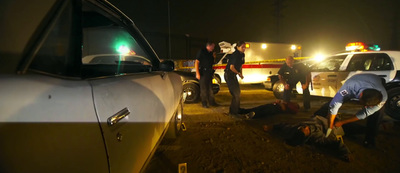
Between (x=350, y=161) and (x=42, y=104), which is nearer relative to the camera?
(x=42, y=104)

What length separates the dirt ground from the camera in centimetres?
232

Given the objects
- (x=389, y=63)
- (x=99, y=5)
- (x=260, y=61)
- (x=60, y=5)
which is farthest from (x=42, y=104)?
(x=260, y=61)

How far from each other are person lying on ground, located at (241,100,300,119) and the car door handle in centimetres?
330

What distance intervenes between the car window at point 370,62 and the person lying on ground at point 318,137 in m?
2.63

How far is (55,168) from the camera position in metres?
0.72

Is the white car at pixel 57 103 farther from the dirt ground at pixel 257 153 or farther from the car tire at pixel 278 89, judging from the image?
the car tire at pixel 278 89

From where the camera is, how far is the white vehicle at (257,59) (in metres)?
9.02

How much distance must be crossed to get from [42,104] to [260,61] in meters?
9.75

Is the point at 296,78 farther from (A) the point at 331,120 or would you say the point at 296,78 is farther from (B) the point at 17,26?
(B) the point at 17,26

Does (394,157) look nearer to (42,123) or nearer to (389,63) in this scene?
(389,63)

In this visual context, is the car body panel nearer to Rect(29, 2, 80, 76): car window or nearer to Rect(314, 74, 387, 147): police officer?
Rect(29, 2, 80, 76): car window

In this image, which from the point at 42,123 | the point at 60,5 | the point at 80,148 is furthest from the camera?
the point at 60,5

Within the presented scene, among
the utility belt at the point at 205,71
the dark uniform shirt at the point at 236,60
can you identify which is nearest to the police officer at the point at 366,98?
the dark uniform shirt at the point at 236,60

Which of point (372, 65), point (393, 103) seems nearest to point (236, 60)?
point (372, 65)
